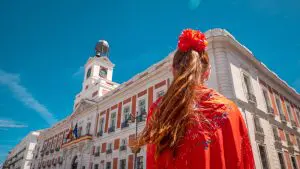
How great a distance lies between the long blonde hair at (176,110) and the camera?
5.12ft

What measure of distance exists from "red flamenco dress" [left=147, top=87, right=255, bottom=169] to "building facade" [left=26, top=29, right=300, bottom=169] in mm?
8301

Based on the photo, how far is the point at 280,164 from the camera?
52.2ft

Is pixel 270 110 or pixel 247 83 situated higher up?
pixel 247 83

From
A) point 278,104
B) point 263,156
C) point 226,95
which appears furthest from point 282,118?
point 226,95

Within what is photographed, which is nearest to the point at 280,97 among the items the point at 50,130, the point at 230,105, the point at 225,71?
the point at 225,71

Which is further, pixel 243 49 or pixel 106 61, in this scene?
pixel 106 61

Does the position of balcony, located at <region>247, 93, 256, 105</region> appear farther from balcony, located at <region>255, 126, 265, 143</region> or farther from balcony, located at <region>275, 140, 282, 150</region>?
balcony, located at <region>275, 140, 282, 150</region>

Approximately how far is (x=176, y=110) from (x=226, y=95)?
44.0ft

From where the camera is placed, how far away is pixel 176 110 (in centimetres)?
159

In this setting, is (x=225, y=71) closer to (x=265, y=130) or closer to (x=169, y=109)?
(x=265, y=130)

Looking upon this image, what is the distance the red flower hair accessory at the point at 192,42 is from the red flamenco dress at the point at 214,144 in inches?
19.1

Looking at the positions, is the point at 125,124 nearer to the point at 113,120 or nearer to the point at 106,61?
the point at 113,120

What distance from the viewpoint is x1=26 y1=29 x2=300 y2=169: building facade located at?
49.4 feet

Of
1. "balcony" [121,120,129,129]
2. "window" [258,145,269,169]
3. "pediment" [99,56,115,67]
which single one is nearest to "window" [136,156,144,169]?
"balcony" [121,120,129,129]
